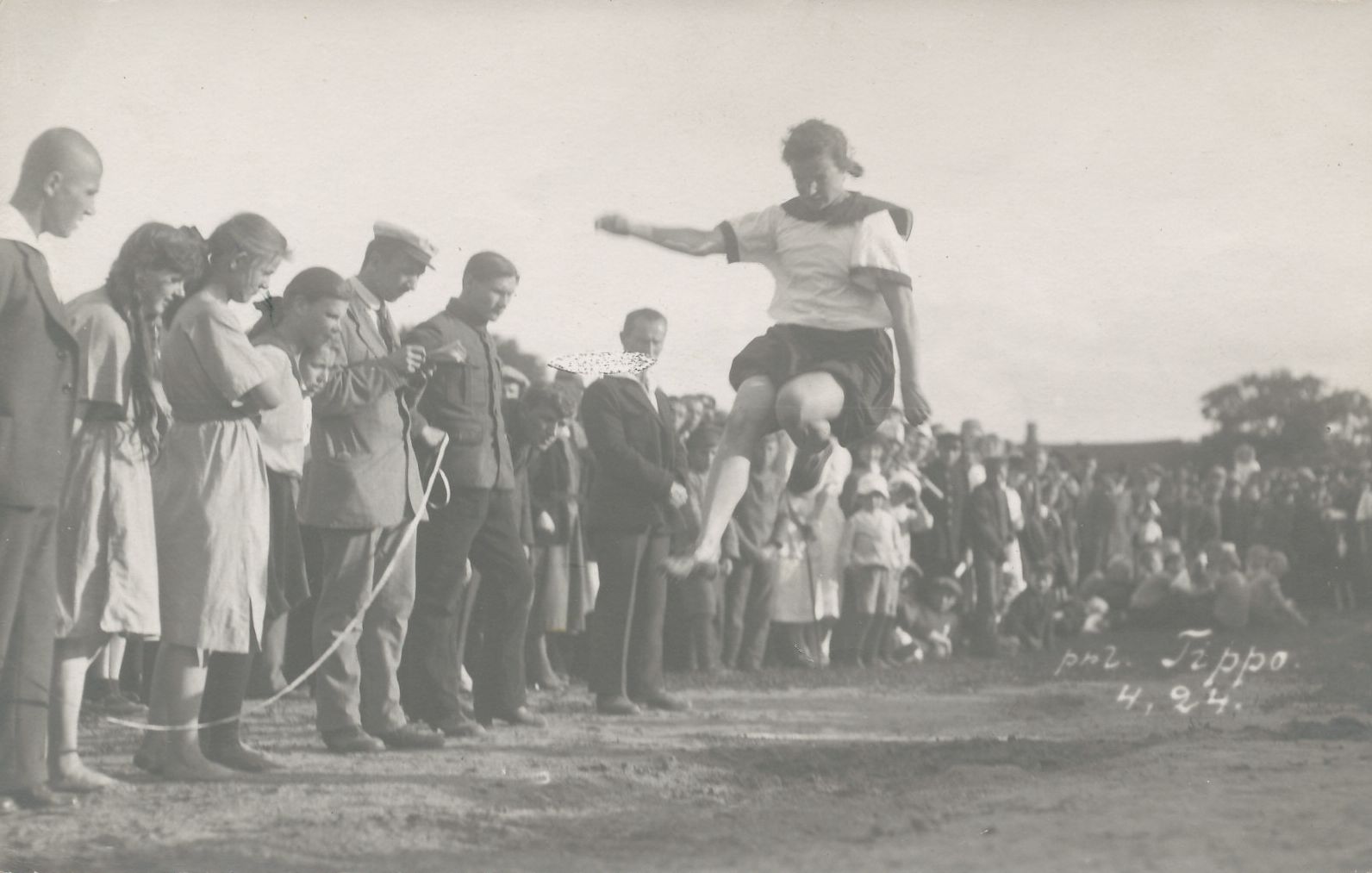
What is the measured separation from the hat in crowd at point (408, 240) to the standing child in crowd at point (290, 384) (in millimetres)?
409

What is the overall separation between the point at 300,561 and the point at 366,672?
467mm

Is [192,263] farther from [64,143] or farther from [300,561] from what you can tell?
[300,561]

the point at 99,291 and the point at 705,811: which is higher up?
the point at 99,291

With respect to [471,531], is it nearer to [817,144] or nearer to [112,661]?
[112,661]

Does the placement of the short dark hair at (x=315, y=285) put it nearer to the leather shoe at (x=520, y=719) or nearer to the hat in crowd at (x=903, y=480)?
the leather shoe at (x=520, y=719)

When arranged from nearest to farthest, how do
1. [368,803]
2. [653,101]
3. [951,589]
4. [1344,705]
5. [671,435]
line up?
[368,803]
[653,101]
[671,435]
[1344,705]
[951,589]

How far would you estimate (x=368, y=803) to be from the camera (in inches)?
193

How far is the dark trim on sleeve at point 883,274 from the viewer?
599cm

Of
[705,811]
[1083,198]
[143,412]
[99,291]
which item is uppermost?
[1083,198]

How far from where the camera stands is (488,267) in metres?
6.36

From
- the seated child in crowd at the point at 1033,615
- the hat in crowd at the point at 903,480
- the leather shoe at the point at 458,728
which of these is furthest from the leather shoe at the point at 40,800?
the seated child in crowd at the point at 1033,615

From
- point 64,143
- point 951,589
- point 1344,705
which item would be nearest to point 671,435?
point 64,143

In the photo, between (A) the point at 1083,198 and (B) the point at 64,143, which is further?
(A) the point at 1083,198

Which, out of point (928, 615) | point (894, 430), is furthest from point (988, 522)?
point (894, 430)
